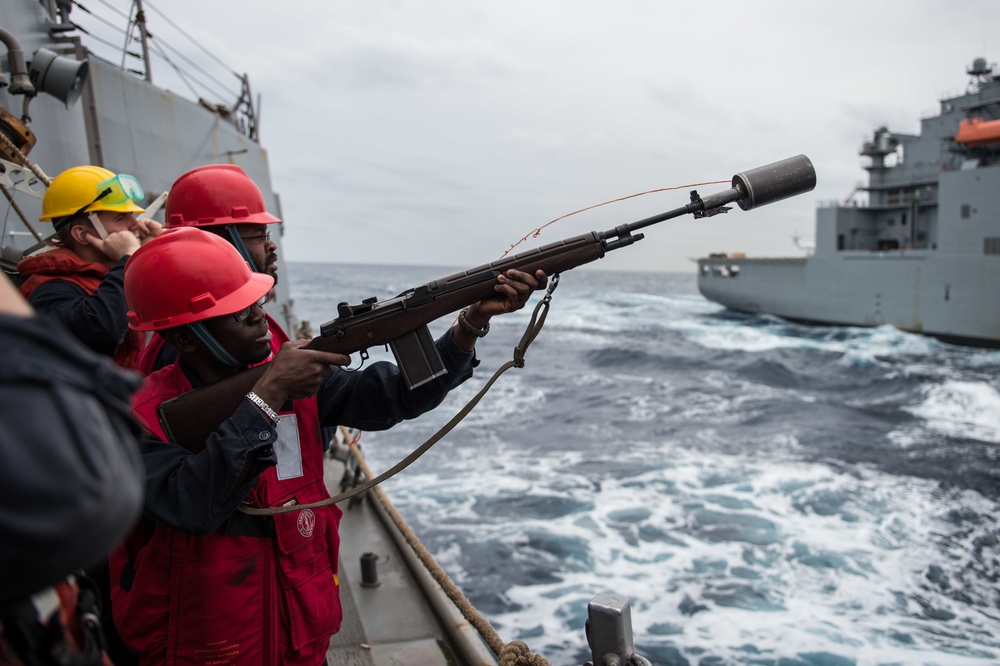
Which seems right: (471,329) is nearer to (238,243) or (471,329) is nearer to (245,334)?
(245,334)

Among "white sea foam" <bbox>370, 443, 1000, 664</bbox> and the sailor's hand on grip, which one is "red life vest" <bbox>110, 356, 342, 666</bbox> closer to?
the sailor's hand on grip

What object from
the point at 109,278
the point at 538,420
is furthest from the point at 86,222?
the point at 538,420

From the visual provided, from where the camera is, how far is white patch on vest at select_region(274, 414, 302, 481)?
207 cm

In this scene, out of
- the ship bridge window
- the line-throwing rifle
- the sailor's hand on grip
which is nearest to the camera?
the sailor's hand on grip

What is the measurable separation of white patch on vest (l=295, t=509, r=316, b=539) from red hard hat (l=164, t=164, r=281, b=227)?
136cm

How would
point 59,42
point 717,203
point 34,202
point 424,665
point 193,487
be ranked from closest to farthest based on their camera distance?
point 193,487, point 717,203, point 424,665, point 34,202, point 59,42

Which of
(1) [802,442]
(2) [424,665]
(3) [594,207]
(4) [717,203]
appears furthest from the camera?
(1) [802,442]

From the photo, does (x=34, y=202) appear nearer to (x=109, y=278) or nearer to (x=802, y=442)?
(x=109, y=278)

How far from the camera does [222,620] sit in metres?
1.86

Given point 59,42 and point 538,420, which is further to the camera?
point 538,420

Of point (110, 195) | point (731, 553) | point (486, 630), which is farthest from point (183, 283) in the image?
point (731, 553)

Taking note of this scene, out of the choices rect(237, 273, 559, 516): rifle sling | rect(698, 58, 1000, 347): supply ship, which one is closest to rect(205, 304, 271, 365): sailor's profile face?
rect(237, 273, 559, 516): rifle sling

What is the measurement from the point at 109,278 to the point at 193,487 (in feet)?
4.57

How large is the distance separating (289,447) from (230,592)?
445 mm
